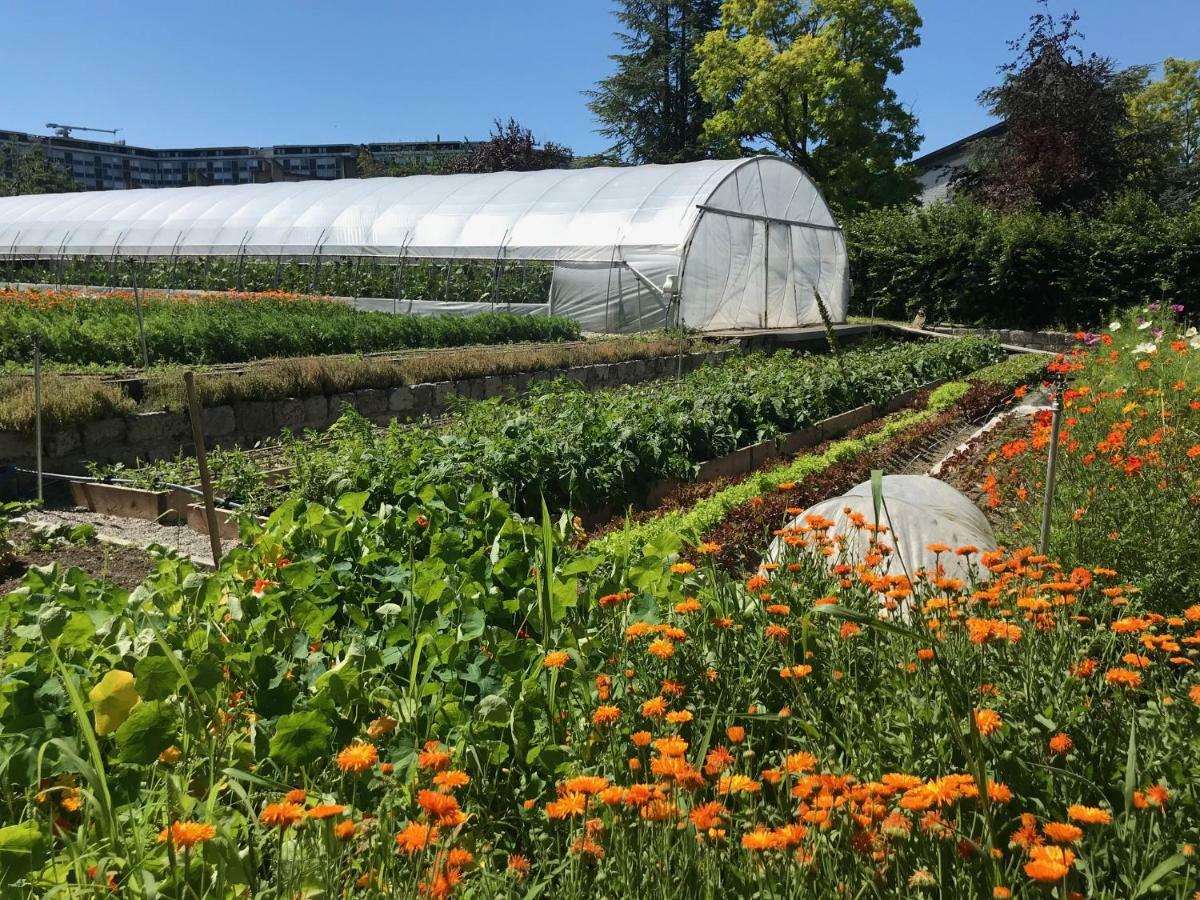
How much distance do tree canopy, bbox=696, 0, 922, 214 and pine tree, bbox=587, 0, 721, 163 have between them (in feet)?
9.30

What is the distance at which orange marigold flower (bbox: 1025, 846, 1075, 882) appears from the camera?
1095 millimetres

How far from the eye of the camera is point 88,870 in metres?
1.55

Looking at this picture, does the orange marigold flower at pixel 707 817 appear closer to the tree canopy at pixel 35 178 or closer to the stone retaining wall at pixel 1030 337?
the stone retaining wall at pixel 1030 337

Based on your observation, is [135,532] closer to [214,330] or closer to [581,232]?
[214,330]

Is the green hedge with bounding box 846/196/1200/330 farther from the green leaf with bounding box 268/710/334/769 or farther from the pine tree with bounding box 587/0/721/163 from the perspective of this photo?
the green leaf with bounding box 268/710/334/769

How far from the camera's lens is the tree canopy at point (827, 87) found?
2819 cm

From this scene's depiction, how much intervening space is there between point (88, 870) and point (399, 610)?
0.97 meters

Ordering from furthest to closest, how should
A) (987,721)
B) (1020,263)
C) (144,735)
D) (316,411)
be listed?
(1020,263) < (316,411) < (144,735) < (987,721)

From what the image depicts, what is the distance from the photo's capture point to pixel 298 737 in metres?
1.78

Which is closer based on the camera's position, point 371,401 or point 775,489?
point 775,489

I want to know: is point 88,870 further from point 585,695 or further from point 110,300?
point 110,300

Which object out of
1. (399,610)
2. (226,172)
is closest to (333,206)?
(399,610)

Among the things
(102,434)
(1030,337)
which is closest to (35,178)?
(1030,337)

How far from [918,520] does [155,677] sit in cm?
343
